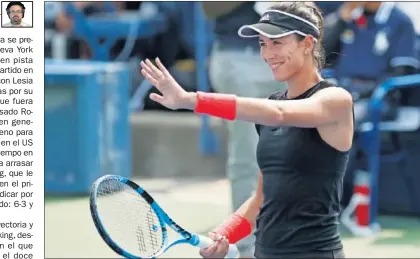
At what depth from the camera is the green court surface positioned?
4.70 metres

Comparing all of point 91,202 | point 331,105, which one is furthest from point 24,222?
point 331,105

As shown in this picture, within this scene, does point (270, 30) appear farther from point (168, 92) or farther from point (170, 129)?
point (170, 129)

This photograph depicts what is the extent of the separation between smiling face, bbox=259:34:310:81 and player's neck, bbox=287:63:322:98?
0.06ft

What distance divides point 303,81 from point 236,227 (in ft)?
1.55

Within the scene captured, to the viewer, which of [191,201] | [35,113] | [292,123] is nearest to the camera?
[292,123]

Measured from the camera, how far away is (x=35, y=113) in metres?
2.62

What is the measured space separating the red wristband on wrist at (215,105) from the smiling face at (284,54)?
268mm

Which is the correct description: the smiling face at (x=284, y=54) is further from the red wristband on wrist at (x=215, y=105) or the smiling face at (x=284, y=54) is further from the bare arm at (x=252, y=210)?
the bare arm at (x=252, y=210)

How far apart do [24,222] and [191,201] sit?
321 cm

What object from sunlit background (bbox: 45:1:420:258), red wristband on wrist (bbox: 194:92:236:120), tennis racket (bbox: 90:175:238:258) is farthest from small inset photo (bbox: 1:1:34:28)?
sunlit background (bbox: 45:1:420:258)

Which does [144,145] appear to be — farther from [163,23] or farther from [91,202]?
[91,202]

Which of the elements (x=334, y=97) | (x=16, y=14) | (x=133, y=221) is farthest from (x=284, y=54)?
(x=16, y=14)

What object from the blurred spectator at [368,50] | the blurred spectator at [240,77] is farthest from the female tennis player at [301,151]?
the blurred spectator at [368,50]

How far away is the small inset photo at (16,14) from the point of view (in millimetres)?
2691
